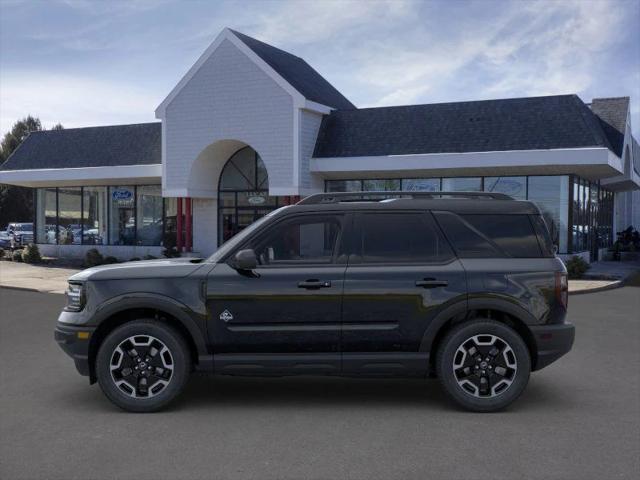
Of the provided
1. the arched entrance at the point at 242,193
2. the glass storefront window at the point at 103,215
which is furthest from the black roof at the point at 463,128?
the glass storefront window at the point at 103,215

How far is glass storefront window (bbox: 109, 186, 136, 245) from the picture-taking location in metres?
28.5

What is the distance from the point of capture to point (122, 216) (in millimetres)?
28844

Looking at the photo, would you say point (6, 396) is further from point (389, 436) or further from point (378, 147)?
point (378, 147)

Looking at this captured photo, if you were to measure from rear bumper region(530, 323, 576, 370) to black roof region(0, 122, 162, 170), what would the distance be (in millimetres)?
22581

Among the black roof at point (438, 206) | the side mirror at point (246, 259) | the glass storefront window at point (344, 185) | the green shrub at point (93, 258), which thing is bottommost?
the green shrub at point (93, 258)

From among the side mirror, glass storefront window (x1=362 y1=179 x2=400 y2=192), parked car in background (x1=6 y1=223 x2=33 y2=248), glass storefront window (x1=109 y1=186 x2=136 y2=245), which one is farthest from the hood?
parked car in background (x1=6 y1=223 x2=33 y2=248)

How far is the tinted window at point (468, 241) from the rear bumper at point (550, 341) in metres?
0.78

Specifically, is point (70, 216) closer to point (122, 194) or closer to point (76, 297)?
point (122, 194)

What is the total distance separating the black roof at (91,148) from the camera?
27.6 metres

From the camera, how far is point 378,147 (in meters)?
23.0

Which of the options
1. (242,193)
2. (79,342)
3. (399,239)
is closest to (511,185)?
(242,193)

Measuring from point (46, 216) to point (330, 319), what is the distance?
28.5 meters

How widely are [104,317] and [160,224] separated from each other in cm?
2228

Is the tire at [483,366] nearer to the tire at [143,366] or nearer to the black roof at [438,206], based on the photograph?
the black roof at [438,206]
